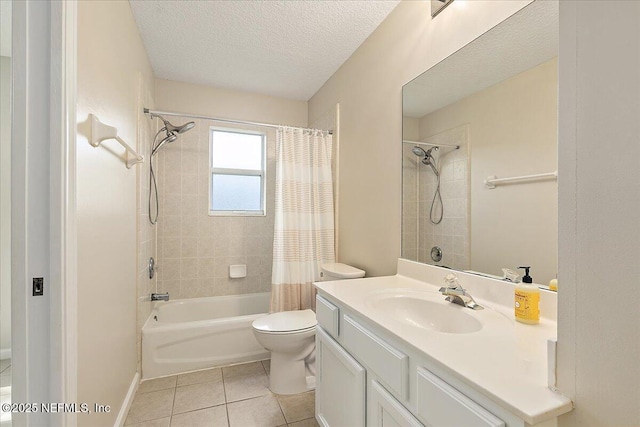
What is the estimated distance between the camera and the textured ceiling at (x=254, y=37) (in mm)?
1811

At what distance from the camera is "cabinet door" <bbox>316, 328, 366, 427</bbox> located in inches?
42.8

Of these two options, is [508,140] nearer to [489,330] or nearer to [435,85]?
[435,85]

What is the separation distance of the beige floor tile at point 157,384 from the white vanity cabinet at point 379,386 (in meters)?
1.23

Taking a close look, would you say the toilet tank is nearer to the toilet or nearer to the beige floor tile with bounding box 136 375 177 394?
the toilet

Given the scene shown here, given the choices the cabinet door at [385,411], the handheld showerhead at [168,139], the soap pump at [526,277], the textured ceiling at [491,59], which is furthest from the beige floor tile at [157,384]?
the textured ceiling at [491,59]

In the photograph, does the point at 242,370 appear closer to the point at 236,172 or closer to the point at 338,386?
the point at 338,386

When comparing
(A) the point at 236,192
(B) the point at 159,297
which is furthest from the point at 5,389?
(A) the point at 236,192

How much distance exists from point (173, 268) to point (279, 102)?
2081mm

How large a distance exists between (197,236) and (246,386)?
1.50 meters

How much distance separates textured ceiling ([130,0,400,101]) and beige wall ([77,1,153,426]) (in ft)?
0.94

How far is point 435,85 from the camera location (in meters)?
1.50

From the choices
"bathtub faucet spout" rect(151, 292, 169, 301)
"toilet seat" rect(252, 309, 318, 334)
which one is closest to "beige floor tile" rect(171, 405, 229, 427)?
"toilet seat" rect(252, 309, 318, 334)

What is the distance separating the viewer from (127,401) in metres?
1.74

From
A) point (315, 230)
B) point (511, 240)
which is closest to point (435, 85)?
point (511, 240)
